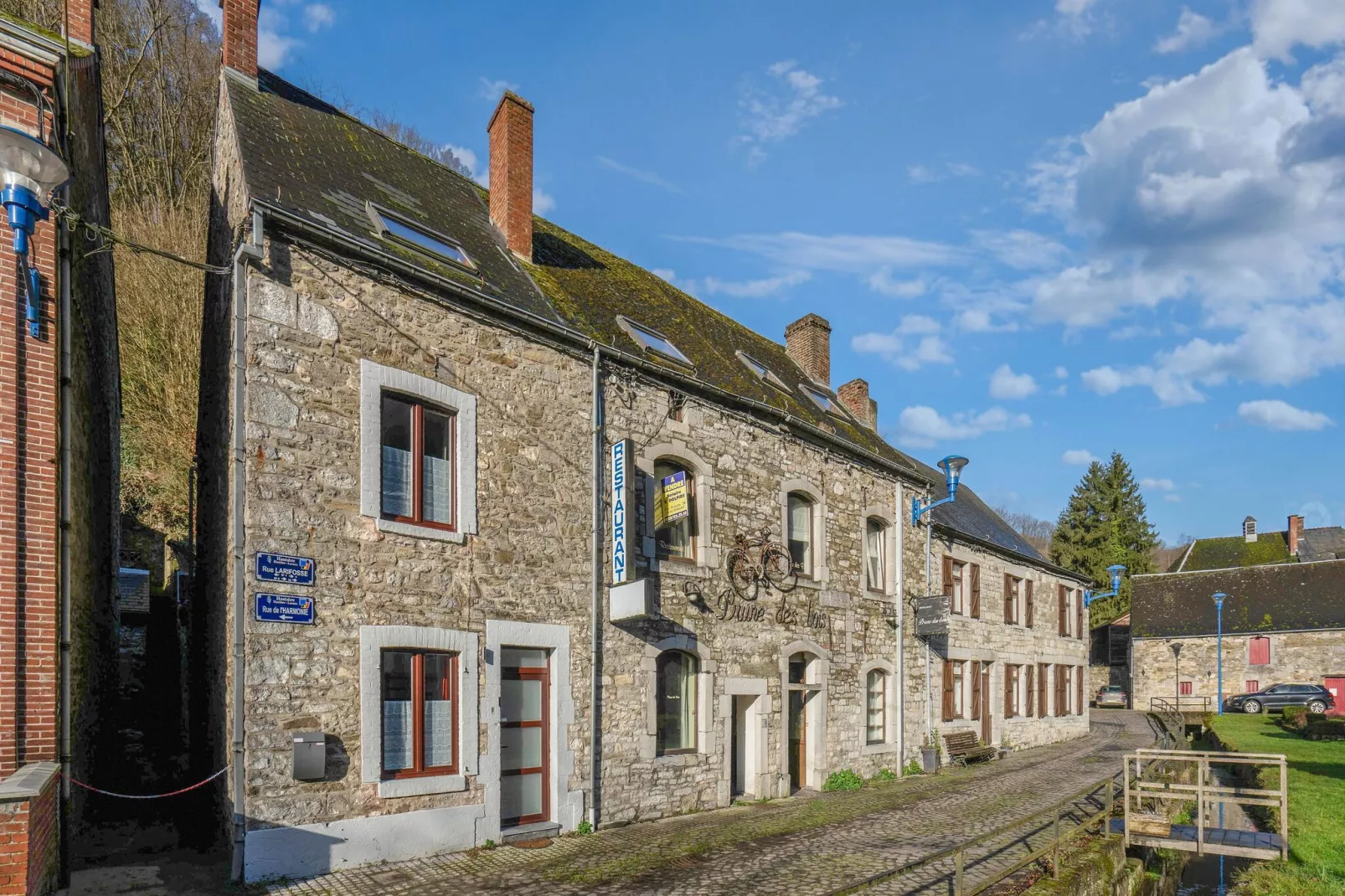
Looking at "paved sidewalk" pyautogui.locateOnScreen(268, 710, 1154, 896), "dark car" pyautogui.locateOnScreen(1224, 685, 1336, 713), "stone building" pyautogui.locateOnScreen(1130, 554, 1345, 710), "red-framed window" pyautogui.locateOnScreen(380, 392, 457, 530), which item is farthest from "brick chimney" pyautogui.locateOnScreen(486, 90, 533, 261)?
"stone building" pyautogui.locateOnScreen(1130, 554, 1345, 710)

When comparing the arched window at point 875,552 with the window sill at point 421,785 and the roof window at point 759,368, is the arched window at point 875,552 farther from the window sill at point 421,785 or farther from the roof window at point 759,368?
the window sill at point 421,785

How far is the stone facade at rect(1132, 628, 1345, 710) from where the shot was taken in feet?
120

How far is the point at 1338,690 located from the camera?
1415 inches

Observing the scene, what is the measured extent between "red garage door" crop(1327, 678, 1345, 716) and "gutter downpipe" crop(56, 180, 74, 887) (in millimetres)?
41219

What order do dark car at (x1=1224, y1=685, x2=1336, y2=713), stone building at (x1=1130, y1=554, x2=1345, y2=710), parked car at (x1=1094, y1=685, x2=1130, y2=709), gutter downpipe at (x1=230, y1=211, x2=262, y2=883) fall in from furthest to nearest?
parked car at (x1=1094, y1=685, x2=1130, y2=709), stone building at (x1=1130, y1=554, x2=1345, y2=710), dark car at (x1=1224, y1=685, x2=1336, y2=713), gutter downpipe at (x1=230, y1=211, x2=262, y2=883)

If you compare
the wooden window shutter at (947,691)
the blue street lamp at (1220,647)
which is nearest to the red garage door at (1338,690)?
the blue street lamp at (1220,647)

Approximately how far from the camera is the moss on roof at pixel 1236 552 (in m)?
50.8

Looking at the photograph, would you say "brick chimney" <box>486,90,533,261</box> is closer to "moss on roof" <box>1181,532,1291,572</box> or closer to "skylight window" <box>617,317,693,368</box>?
"skylight window" <box>617,317,693,368</box>

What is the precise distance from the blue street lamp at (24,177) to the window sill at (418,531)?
385 centimetres

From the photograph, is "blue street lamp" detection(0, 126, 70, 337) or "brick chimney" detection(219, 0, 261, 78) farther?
"brick chimney" detection(219, 0, 261, 78)

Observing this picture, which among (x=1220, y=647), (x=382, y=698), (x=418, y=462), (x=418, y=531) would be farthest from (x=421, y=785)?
(x=1220, y=647)

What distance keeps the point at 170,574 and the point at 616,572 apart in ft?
34.7

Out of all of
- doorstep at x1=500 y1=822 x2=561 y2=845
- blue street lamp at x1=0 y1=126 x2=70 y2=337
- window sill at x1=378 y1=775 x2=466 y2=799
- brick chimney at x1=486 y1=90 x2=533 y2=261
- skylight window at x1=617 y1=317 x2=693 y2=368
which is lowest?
doorstep at x1=500 y1=822 x2=561 y2=845

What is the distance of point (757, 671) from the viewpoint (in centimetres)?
1405
